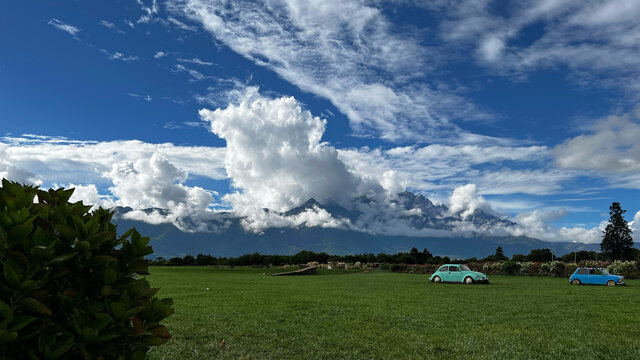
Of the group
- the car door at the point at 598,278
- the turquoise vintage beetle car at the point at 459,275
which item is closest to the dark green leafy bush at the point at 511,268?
the car door at the point at 598,278

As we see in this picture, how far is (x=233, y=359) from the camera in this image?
782cm

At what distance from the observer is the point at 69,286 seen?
10.1 ft

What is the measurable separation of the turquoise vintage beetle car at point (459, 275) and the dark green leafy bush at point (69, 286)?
3228 cm

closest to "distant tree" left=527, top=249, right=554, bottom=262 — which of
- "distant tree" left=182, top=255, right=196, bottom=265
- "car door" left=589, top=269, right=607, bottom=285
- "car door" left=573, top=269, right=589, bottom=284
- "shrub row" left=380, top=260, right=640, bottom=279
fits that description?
"shrub row" left=380, top=260, right=640, bottom=279

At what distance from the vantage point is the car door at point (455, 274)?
108ft

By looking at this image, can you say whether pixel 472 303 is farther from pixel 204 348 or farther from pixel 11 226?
pixel 11 226

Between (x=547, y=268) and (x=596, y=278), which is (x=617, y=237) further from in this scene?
(x=596, y=278)

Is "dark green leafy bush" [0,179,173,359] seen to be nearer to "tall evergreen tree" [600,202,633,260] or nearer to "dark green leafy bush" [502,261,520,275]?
"dark green leafy bush" [502,261,520,275]

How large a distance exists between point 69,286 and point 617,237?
11786 cm

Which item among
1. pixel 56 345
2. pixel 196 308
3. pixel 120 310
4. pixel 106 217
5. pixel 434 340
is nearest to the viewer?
pixel 56 345

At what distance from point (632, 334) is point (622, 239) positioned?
10607cm

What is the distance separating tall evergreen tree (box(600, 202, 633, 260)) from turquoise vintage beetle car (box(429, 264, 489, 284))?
8265 cm

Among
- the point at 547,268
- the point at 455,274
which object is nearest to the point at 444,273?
the point at 455,274

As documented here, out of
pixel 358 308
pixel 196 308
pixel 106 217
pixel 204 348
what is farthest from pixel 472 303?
pixel 106 217
